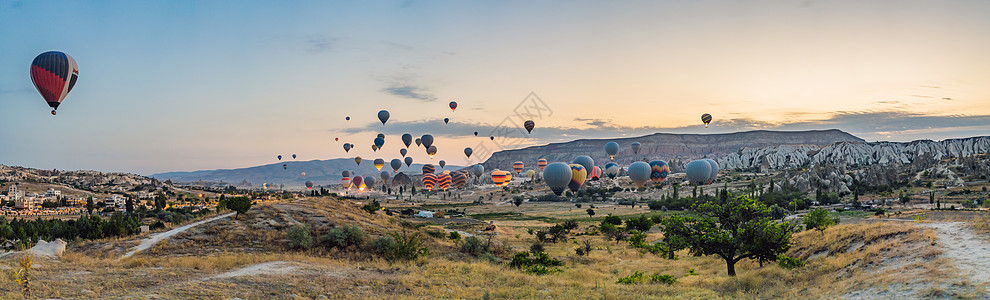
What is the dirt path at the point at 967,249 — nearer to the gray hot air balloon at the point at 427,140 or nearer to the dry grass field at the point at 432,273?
the dry grass field at the point at 432,273

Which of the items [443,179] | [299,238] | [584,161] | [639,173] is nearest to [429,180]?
[443,179]

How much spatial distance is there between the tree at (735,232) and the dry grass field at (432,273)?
142 centimetres

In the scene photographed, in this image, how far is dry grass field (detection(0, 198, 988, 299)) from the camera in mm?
20500

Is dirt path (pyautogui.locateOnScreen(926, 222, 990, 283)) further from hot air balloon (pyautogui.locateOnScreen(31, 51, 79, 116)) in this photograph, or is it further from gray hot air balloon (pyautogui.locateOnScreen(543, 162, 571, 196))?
hot air balloon (pyautogui.locateOnScreen(31, 51, 79, 116))

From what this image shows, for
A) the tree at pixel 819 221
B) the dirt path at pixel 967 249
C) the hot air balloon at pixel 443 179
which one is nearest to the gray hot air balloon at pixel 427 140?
the hot air balloon at pixel 443 179

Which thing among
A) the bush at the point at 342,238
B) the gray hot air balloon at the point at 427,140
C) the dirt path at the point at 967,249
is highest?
the gray hot air balloon at the point at 427,140

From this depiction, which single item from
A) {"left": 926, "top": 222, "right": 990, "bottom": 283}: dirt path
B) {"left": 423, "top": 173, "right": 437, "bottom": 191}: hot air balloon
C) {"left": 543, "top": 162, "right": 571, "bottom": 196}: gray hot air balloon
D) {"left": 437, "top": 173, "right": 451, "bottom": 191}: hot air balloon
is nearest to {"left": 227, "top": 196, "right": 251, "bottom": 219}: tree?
{"left": 926, "top": 222, "right": 990, "bottom": 283}: dirt path

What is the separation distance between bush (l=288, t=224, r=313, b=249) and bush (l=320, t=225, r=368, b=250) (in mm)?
1070

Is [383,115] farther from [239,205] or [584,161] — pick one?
[239,205]

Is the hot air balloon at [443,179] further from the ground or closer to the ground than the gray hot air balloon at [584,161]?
closer to the ground

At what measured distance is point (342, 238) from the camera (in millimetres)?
36188

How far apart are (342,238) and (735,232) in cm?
2610

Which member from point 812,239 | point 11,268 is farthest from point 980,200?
point 11,268

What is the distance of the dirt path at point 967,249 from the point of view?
2018cm
